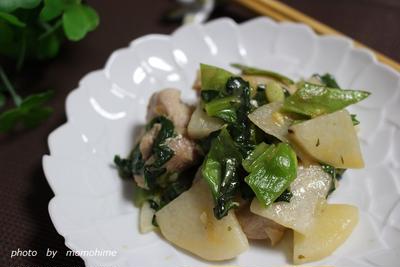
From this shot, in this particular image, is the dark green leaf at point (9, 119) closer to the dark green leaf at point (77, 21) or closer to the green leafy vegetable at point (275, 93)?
the dark green leaf at point (77, 21)

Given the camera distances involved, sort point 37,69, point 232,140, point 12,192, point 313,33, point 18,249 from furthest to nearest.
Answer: point 37,69 → point 313,33 → point 12,192 → point 18,249 → point 232,140

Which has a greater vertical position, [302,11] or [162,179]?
[302,11]

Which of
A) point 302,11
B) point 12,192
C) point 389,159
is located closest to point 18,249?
point 12,192

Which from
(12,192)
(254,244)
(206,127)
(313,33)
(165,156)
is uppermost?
(313,33)

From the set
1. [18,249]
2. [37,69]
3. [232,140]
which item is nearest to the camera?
[232,140]

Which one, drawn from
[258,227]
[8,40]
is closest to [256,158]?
[258,227]

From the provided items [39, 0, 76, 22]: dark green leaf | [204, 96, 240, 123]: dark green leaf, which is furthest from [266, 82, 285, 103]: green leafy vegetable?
[39, 0, 76, 22]: dark green leaf

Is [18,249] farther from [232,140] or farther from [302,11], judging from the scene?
Answer: [302,11]
